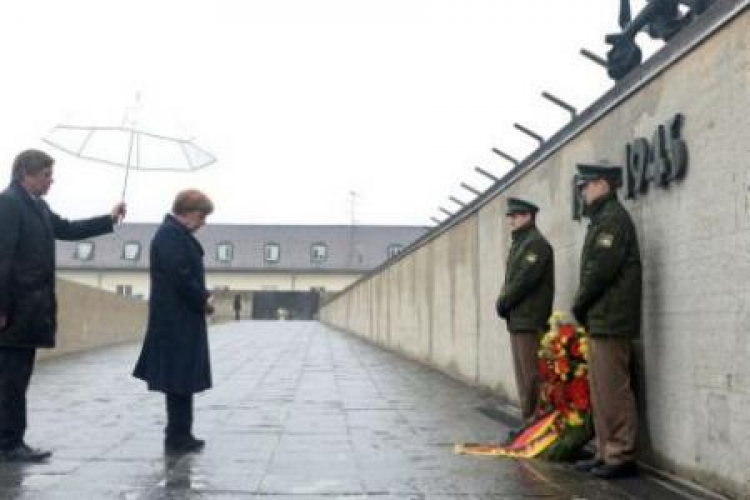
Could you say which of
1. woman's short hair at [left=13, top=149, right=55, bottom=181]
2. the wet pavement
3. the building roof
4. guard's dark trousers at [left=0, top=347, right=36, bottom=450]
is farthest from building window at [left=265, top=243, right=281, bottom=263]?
guard's dark trousers at [left=0, top=347, right=36, bottom=450]

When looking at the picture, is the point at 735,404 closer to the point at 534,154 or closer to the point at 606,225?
the point at 606,225

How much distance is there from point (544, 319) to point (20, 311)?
12.1 ft

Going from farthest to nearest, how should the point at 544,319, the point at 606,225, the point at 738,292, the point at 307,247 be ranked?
the point at 307,247 → the point at 544,319 → the point at 606,225 → the point at 738,292

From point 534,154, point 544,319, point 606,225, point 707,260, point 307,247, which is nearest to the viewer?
point 707,260

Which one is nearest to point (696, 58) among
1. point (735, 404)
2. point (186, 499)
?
point (735, 404)

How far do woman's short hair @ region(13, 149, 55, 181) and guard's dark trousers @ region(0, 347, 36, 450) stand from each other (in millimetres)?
1179

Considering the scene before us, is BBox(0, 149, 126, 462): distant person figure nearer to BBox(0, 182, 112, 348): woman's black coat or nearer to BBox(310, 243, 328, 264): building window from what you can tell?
BBox(0, 182, 112, 348): woman's black coat

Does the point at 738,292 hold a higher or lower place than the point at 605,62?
lower

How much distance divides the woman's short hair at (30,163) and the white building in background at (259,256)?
79.7 meters

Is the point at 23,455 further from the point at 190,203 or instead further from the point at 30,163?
the point at 190,203

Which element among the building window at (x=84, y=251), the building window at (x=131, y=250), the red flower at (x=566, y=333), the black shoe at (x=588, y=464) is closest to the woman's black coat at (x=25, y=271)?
the red flower at (x=566, y=333)

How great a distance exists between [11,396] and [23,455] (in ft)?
1.29

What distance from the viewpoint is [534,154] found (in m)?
9.59

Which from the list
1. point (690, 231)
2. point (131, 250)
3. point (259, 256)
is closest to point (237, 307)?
point (259, 256)
